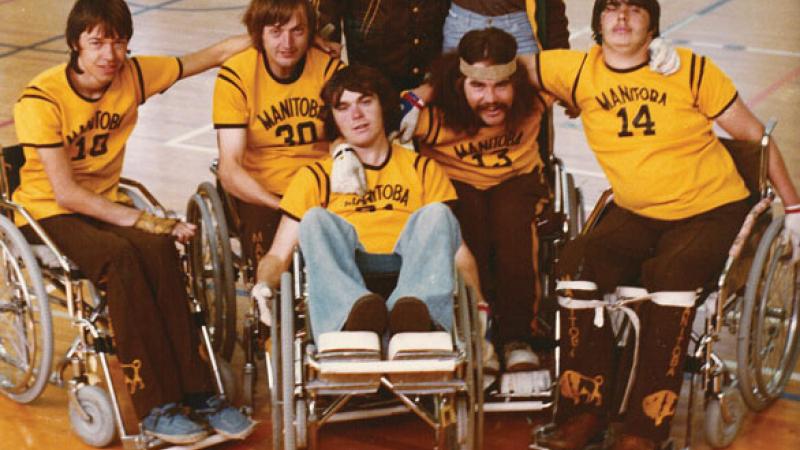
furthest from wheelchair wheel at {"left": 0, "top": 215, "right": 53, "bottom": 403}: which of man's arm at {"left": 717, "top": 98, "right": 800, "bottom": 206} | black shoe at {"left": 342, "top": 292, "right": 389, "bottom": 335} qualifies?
man's arm at {"left": 717, "top": 98, "right": 800, "bottom": 206}

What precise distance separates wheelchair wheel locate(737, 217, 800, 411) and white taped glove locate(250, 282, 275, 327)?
126 centimetres

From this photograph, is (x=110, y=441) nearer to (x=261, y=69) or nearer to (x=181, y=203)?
(x=261, y=69)

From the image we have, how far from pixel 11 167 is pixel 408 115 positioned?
3.93 feet

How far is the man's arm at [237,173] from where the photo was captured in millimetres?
3676

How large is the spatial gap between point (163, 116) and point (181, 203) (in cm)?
149

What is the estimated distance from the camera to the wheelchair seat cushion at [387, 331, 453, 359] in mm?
2879

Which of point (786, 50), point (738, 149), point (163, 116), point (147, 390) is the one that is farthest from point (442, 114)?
point (786, 50)

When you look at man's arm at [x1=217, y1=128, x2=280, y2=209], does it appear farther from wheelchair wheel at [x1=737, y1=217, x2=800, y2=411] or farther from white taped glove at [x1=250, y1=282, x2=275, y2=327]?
wheelchair wheel at [x1=737, y1=217, x2=800, y2=411]

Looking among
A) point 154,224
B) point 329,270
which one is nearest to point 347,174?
point 329,270

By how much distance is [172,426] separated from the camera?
3.33 m

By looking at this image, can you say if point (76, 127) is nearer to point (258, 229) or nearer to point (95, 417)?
point (258, 229)

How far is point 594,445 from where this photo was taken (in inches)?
132

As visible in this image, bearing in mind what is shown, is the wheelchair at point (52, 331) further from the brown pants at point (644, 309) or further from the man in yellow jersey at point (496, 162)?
the brown pants at point (644, 309)

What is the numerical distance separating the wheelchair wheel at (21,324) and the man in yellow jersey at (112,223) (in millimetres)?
120
